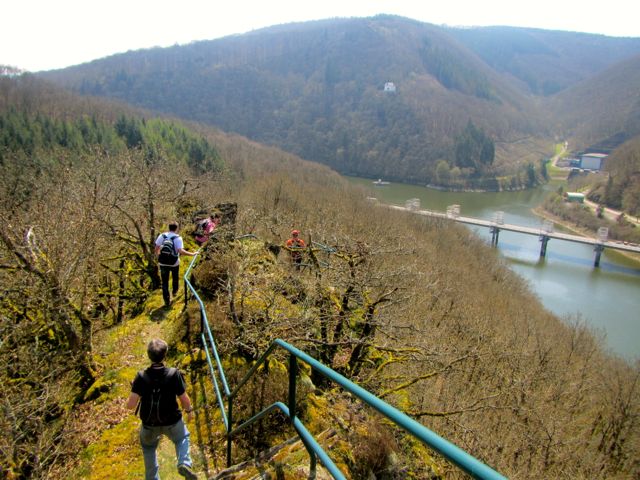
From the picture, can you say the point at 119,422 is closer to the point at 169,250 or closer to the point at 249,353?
the point at 249,353

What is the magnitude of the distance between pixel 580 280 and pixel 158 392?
55646mm

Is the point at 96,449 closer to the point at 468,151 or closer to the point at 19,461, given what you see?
the point at 19,461

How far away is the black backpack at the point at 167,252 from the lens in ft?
25.4

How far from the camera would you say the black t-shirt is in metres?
3.80

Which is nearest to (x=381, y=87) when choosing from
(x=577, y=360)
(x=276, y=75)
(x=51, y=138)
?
(x=276, y=75)

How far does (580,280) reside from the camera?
160 feet

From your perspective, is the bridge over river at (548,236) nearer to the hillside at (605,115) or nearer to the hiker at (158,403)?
the hiker at (158,403)

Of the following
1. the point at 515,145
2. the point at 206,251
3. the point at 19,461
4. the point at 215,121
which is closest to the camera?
the point at 19,461

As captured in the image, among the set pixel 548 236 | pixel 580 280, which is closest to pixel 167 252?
pixel 580 280

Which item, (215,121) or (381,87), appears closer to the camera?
(215,121)

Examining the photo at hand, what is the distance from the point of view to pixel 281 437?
4820 millimetres

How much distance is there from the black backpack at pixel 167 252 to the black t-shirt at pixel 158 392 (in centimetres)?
423

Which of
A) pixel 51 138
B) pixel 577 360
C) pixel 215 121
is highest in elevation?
pixel 215 121

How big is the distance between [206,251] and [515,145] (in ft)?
494
